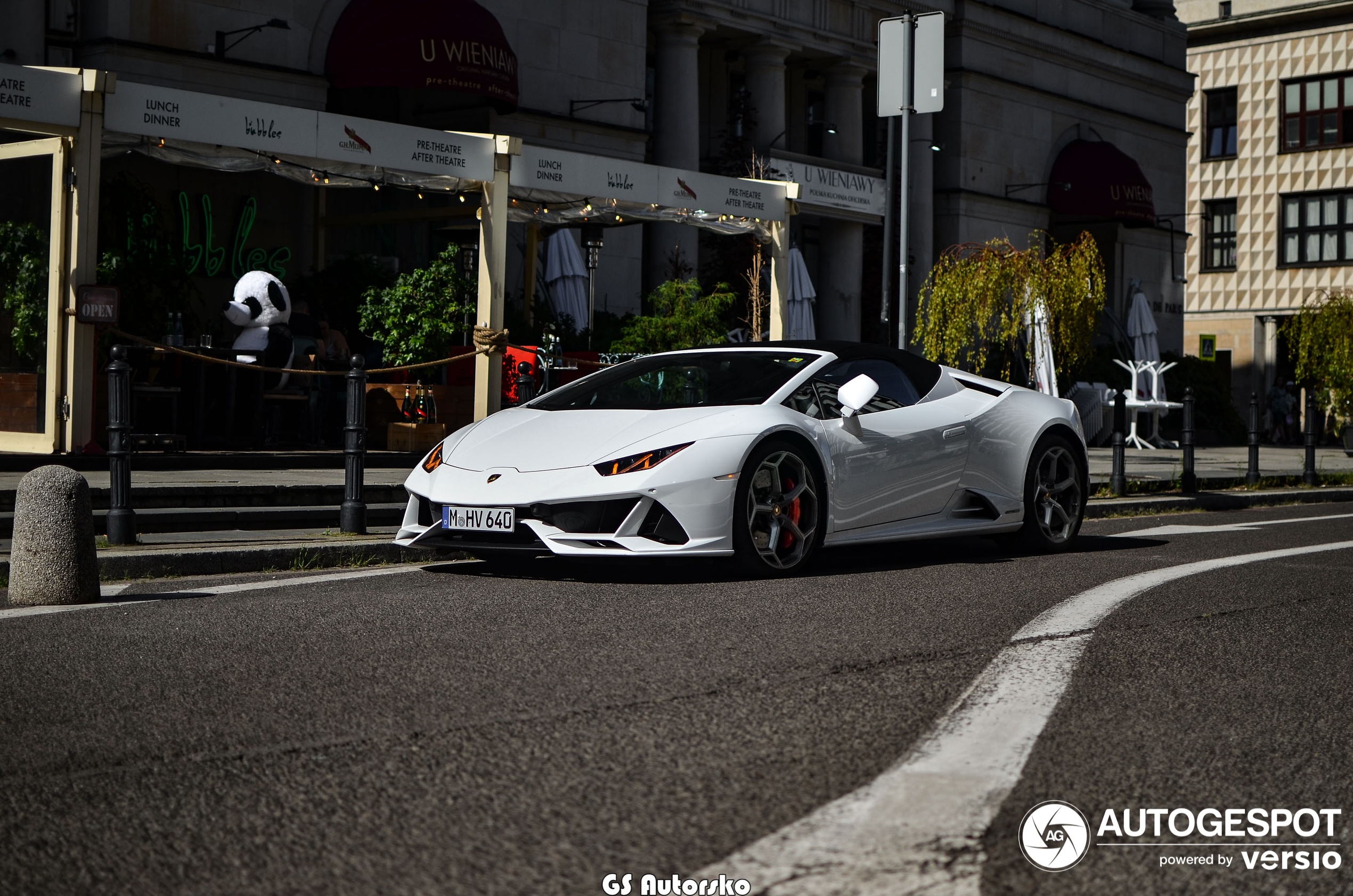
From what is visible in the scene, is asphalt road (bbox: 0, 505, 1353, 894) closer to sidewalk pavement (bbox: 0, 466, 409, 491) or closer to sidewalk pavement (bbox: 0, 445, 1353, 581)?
sidewalk pavement (bbox: 0, 445, 1353, 581)

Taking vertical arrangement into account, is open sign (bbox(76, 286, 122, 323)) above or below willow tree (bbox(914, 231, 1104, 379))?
below

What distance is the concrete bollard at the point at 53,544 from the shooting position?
6.59 metres

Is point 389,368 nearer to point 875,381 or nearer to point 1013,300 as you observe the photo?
point 875,381

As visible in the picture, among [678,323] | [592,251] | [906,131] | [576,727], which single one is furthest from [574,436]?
[592,251]

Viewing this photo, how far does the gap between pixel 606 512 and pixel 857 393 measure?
165 cm

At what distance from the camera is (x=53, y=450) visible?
41.6 feet

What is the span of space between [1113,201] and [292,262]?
20.8 meters

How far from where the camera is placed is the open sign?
12.6m

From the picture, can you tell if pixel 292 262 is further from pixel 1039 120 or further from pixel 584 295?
pixel 1039 120

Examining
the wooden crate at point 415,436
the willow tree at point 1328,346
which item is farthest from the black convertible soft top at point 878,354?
the willow tree at point 1328,346

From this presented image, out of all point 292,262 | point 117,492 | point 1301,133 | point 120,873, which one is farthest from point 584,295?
point 1301,133

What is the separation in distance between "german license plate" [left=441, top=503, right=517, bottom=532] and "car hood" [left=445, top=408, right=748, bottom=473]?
0.85 feet

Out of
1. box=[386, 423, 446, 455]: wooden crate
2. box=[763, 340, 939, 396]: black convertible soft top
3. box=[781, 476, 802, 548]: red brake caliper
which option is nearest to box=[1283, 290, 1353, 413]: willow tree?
box=[386, 423, 446, 455]: wooden crate

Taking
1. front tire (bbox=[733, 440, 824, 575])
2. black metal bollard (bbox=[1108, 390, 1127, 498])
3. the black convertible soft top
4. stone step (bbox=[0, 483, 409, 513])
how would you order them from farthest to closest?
black metal bollard (bbox=[1108, 390, 1127, 498]) → stone step (bbox=[0, 483, 409, 513]) → the black convertible soft top → front tire (bbox=[733, 440, 824, 575])
